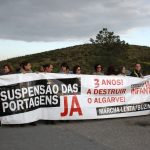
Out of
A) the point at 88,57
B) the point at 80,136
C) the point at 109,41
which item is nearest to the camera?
the point at 80,136

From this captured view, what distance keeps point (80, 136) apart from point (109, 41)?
64.7m

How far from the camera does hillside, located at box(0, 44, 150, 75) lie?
270 feet

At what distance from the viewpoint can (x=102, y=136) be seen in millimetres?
10500

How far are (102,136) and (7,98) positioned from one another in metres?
3.46

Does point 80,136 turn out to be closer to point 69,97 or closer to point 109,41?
point 69,97

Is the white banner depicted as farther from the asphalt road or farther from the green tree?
the green tree

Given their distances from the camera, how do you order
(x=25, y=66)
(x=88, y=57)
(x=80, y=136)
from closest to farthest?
(x=80, y=136) → (x=25, y=66) → (x=88, y=57)

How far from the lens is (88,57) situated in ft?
315

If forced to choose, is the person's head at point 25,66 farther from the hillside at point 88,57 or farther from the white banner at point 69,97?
the hillside at point 88,57

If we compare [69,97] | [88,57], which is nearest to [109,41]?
[88,57]

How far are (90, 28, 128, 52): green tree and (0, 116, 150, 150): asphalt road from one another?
198 feet

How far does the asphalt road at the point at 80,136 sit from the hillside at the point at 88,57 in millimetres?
62886

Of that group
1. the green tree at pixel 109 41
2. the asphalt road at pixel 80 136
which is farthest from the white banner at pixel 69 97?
the green tree at pixel 109 41

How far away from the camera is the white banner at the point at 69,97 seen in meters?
12.9
